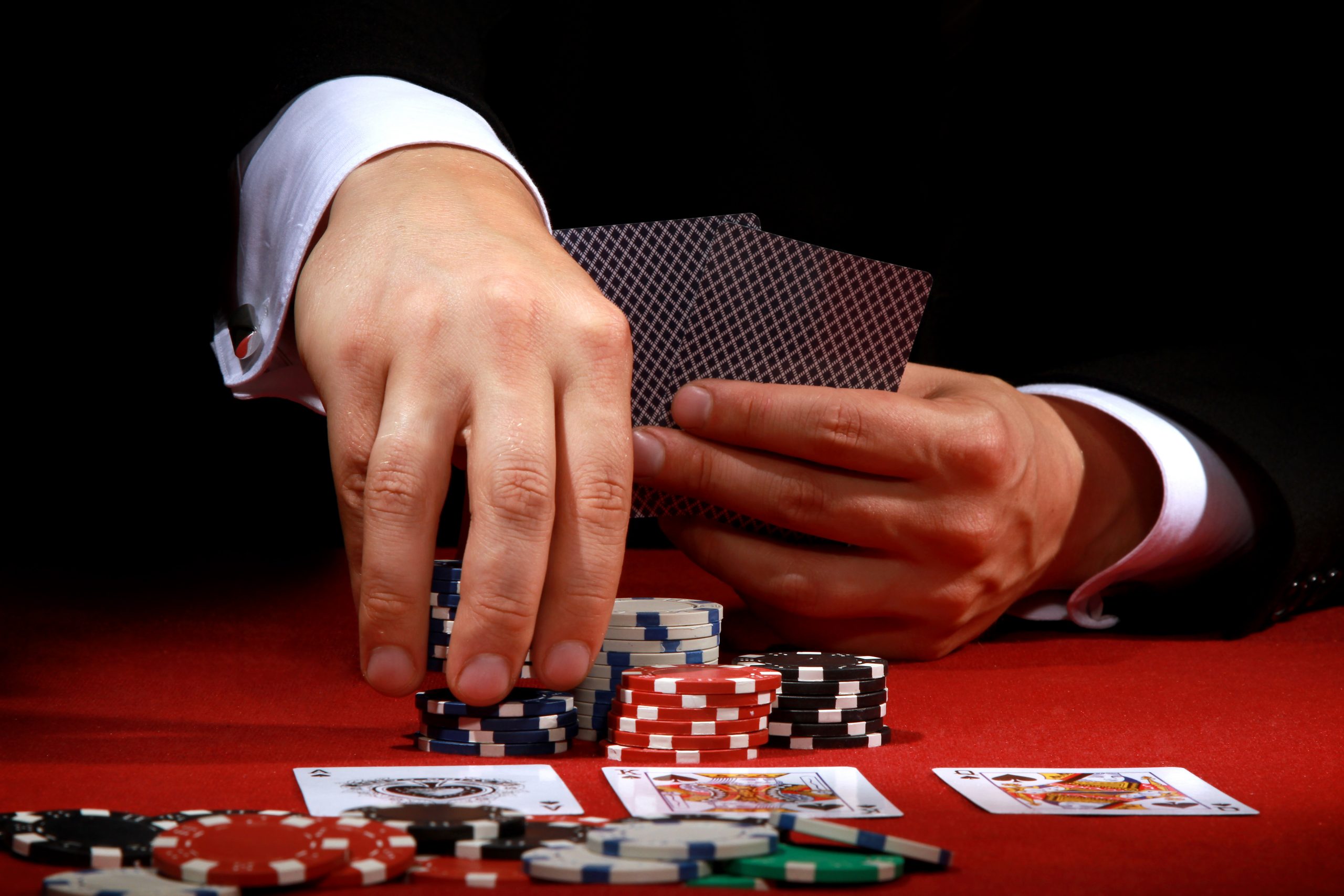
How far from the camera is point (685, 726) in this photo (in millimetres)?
1366

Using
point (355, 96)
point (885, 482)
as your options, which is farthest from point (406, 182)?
point (885, 482)

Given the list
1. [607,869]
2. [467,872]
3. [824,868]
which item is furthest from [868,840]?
[467,872]

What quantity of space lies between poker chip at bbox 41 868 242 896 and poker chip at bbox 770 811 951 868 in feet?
1.43

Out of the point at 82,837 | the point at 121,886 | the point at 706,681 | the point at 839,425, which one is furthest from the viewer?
the point at 839,425

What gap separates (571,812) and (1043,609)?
1425 millimetres

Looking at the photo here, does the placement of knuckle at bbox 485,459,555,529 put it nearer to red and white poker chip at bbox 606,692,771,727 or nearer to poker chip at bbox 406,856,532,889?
red and white poker chip at bbox 606,692,771,727

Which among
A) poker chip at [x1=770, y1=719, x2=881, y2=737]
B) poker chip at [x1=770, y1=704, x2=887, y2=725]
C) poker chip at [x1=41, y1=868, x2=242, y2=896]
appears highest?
poker chip at [x1=770, y1=704, x2=887, y2=725]

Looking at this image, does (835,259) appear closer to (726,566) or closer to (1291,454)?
(726,566)

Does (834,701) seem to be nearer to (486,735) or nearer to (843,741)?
(843,741)

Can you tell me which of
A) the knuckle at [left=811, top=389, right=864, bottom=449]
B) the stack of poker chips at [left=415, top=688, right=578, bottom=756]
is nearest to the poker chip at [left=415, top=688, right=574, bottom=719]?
the stack of poker chips at [left=415, top=688, right=578, bottom=756]

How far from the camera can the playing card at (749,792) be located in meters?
1.13

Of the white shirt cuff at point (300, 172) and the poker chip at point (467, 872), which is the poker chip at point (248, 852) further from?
the white shirt cuff at point (300, 172)

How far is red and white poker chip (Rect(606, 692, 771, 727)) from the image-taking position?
1378mm

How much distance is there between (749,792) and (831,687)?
0.22m
